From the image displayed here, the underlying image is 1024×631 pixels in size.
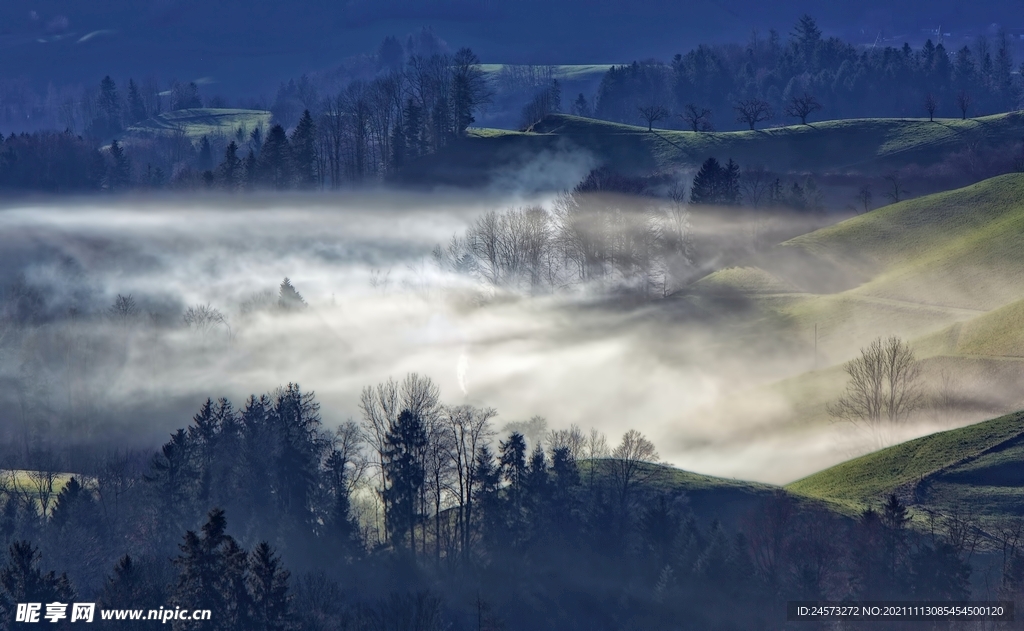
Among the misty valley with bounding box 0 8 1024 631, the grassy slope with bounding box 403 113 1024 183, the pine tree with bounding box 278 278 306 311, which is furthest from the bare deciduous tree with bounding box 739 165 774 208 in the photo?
the pine tree with bounding box 278 278 306 311

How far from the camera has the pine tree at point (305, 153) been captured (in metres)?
188

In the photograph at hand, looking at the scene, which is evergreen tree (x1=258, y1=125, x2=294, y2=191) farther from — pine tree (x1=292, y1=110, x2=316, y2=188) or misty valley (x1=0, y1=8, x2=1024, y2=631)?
pine tree (x1=292, y1=110, x2=316, y2=188)

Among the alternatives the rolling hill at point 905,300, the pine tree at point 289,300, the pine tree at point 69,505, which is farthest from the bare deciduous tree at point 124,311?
the rolling hill at point 905,300

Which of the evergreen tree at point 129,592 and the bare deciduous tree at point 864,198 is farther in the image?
the bare deciduous tree at point 864,198

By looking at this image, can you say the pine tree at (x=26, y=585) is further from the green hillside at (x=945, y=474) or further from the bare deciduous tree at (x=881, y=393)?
the bare deciduous tree at (x=881, y=393)

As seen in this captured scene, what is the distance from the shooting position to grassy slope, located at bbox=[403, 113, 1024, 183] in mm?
186500

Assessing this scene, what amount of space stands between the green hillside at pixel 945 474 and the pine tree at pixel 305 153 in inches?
4439

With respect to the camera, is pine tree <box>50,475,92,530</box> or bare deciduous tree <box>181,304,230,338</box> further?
bare deciduous tree <box>181,304,230,338</box>

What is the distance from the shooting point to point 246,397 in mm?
130000

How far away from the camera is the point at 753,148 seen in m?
195

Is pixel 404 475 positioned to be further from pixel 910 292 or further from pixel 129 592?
pixel 910 292

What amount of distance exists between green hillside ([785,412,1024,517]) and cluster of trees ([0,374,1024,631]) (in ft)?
11.3

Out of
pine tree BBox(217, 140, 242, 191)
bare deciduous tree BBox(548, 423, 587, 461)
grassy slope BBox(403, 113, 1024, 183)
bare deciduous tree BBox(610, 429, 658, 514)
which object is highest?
grassy slope BBox(403, 113, 1024, 183)

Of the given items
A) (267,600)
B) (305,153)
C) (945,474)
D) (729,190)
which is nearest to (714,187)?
(729,190)
